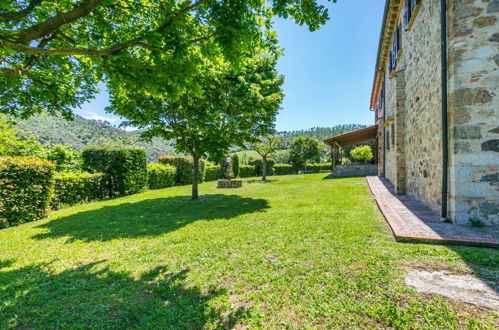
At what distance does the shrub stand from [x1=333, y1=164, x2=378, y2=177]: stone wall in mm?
11723

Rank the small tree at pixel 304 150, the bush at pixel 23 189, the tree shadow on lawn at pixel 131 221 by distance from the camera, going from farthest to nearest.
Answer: the small tree at pixel 304 150 → the bush at pixel 23 189 → the tree shadow on lawn at pixel 131 221

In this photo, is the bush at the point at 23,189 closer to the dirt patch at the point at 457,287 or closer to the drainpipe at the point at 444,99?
the dirt patch at the point at 457,287

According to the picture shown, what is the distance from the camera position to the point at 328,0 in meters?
3.74

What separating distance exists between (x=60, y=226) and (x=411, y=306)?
768cm

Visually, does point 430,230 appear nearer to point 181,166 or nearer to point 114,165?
point 114,165

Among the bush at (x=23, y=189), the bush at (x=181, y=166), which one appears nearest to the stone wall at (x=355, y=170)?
the bush at (x=181, y=166)

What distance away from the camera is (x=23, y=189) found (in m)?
6.30

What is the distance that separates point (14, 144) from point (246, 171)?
20.5 m

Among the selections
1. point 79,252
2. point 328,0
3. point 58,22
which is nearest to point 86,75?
point 58,22

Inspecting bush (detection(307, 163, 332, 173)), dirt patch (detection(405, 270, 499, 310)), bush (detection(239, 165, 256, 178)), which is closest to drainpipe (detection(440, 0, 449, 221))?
dirt patch (detection(405, 270, 499, 310))

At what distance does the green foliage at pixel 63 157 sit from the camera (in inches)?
484

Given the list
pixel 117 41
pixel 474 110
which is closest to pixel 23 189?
pixel 117 41

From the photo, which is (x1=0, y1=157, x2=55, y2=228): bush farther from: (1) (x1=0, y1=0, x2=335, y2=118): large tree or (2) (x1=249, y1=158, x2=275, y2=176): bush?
(2) (x1=249, y1=158, x2=275, y2=176): bush

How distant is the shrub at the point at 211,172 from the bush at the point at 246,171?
4038mm
